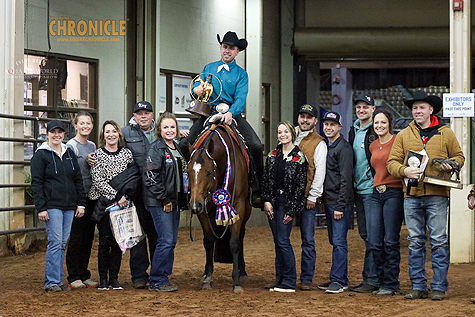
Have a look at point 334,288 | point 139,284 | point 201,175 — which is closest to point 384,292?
point 334,288

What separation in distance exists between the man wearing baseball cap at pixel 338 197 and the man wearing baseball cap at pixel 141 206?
1.99 metres

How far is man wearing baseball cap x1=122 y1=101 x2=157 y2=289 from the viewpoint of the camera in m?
7.34

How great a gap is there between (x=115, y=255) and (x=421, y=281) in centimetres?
328

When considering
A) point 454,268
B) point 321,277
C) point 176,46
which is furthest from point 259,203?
point 176,46

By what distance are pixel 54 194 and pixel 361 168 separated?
3308 millimetres

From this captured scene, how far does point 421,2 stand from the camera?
16250mm

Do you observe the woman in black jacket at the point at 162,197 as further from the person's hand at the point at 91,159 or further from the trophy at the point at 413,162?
the trophy at the point at 413,162

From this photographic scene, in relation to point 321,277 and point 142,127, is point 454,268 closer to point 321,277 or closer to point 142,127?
point 321,277

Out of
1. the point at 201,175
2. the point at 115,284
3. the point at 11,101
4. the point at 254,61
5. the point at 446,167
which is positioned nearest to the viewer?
the point at 446,167

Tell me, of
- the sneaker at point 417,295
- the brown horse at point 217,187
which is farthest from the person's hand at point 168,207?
the sneaker at point 417,295

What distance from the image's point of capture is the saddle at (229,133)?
7176mm

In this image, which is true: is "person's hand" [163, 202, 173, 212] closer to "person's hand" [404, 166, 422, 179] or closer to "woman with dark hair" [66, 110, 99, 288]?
"woman with dark hair" [66, 110, 99, 288]

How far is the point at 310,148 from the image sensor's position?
23.7 ft

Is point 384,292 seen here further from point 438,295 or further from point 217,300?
point 217,300
